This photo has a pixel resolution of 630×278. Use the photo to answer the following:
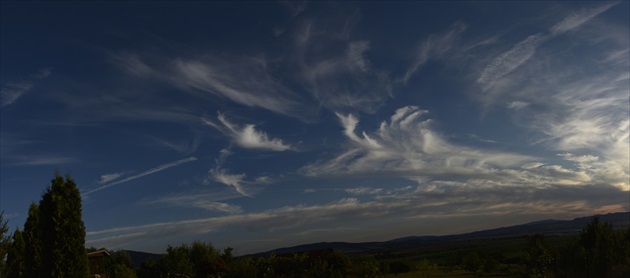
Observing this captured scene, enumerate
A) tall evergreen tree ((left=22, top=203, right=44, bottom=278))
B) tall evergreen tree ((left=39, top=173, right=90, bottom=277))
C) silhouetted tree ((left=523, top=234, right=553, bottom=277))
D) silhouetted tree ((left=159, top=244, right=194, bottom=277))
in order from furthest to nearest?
silhouetted tree ((left=159, top=244, right=194, bottom=277)) → silhouetted tree ((left=523, top=234, right=553, bottom=277)) → tall evergreen tree ((left=22, top=203, right=44, bottom=278)) → tall evergreen tree ((left=39, top=173, right=90, bottom=277))

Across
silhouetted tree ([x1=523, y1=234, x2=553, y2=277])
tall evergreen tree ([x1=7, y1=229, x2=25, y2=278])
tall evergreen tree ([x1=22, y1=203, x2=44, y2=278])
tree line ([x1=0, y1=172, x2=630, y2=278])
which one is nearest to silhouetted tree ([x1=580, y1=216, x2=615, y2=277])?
tree line ([x1=0, y1=172, x2=630, y2=278])

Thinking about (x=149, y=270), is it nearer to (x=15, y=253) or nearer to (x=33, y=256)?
(x=15, y=253)

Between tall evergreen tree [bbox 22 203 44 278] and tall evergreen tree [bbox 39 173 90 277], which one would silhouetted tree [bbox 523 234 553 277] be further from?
tall evergreen tree [bbox 22 203 44 278]

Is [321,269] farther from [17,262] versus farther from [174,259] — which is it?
[174,259]

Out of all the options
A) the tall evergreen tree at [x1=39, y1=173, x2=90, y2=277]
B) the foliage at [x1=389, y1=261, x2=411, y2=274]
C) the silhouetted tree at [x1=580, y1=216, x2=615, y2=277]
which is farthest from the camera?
the foliage at [x1=389, y1=261, x2=411, y2=274]

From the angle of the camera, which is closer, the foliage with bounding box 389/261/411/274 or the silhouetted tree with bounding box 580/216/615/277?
the silhouetted tree with bounding box 580/216/615/277

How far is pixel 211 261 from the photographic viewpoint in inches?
2457

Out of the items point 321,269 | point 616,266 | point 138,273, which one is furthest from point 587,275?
A: point 138,273

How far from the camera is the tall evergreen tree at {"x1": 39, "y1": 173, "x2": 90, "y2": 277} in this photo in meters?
23.4

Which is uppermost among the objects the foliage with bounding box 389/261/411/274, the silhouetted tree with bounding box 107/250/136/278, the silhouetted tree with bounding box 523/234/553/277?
the silhouetted tree with bounding box 107/250/136/278

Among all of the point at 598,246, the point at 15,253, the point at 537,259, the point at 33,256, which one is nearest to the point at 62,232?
the point at 33,256

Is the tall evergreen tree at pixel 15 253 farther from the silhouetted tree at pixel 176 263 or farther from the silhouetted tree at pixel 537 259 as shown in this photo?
the silhouetted tree at pixel 537 259

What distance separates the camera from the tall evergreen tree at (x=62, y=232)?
23.4 meters

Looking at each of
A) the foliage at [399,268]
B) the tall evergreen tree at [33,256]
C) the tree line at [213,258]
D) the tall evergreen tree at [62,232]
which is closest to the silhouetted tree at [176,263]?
the tree line at [213,258]
